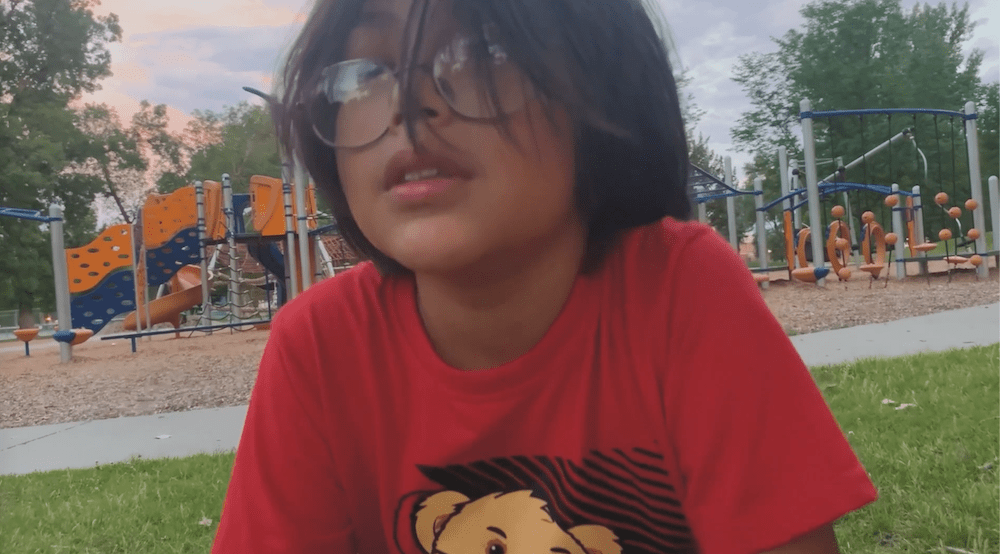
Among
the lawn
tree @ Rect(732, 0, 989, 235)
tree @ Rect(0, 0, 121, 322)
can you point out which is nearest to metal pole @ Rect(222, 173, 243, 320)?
tree @ Rect(0, 0, 121, 322)

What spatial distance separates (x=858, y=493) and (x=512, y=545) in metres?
0.39

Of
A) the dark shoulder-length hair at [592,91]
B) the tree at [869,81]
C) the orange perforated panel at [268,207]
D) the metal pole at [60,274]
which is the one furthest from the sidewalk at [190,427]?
the tree at [869,81]

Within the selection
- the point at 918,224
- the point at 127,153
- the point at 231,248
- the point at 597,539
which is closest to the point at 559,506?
the point at 597,539

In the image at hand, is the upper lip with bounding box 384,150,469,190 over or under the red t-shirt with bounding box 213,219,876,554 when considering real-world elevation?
over

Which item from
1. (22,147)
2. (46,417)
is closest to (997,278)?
(46,417)

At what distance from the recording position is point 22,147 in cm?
1252

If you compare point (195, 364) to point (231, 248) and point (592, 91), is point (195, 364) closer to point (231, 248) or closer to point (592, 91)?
point (231, 248)

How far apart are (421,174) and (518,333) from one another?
0.25m

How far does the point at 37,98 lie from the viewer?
1280cm

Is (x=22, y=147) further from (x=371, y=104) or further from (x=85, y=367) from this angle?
(x=371, y=104)

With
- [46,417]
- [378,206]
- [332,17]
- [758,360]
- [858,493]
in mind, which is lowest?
[46,417]

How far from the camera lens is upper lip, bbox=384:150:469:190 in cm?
76

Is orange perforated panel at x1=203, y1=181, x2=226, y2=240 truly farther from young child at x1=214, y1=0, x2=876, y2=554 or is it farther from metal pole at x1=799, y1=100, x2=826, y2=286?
young child at x1=214, y1=0, x2=876, y2=554

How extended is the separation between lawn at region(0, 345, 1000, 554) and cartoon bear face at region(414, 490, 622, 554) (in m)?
0.87
